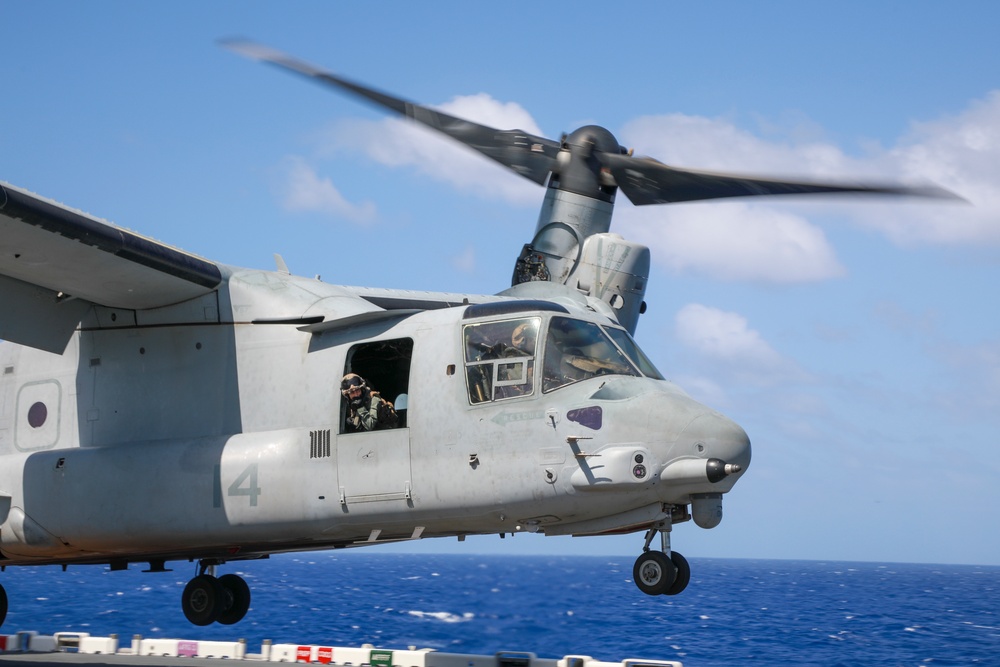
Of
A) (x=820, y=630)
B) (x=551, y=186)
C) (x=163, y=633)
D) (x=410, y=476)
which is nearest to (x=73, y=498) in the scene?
(x=410, y=476)

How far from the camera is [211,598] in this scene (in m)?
12.9

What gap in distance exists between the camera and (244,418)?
10609 mm

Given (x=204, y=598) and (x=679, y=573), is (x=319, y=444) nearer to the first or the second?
(x=679, y=573)

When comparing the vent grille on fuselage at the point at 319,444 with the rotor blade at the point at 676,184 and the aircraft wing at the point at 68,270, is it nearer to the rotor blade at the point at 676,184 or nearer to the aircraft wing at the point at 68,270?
the aircraft wing at the point at 68,270

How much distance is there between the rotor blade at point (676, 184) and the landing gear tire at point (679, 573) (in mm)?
5361

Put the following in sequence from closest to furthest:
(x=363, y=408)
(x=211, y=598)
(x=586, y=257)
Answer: (x=363, y=408) → (x=211, y=598) → (x=586, y=257)

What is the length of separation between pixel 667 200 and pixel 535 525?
5.96 m

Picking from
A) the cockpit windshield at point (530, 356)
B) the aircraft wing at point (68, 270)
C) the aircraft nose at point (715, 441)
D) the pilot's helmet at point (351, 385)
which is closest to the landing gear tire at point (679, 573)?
the aircraft nose at point (715, 441)

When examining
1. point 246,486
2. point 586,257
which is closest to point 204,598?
point 246,486

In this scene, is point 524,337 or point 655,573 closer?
point 655,573

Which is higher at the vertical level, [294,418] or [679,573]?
[294,418]

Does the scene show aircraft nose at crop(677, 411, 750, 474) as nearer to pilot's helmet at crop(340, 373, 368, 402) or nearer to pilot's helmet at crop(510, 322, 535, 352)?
pilot's helmet at crop(510, 322, 535, 352)

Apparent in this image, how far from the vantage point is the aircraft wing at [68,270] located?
9.77 metres

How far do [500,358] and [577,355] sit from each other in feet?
2.22
